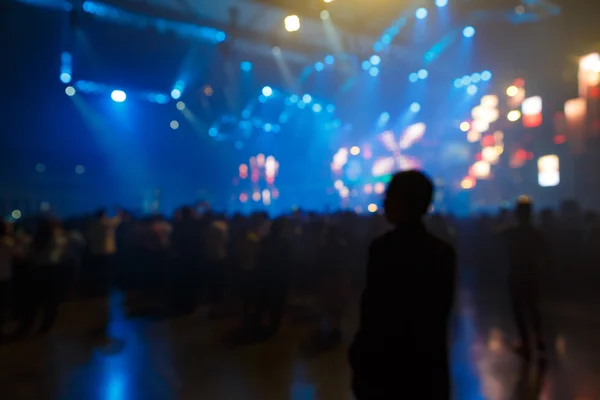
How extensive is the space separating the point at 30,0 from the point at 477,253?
1744 centimetres

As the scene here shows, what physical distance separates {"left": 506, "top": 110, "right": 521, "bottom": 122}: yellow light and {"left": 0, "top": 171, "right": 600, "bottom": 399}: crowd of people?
25.3 metres

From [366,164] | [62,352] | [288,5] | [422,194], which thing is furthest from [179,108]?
[422,194]

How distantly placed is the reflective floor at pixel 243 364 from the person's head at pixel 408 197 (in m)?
3.13

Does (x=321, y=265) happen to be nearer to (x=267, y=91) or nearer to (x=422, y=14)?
(x=422, y=14)

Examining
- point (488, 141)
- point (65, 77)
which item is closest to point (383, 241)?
point (65, 77)

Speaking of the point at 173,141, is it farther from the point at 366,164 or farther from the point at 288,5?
the point at 366,164

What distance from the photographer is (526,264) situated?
5.32 m

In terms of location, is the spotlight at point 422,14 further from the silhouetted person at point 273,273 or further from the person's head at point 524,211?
the person's head at point 524,211

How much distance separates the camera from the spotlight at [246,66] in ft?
76.5

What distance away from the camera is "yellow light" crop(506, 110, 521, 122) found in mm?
33094

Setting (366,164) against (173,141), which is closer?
(173,141)

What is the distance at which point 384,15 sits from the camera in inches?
618

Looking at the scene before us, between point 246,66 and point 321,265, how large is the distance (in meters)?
18.8

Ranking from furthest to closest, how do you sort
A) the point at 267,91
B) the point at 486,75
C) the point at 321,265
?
the point at 486,75, the point at 267,91, the point at 321,265
